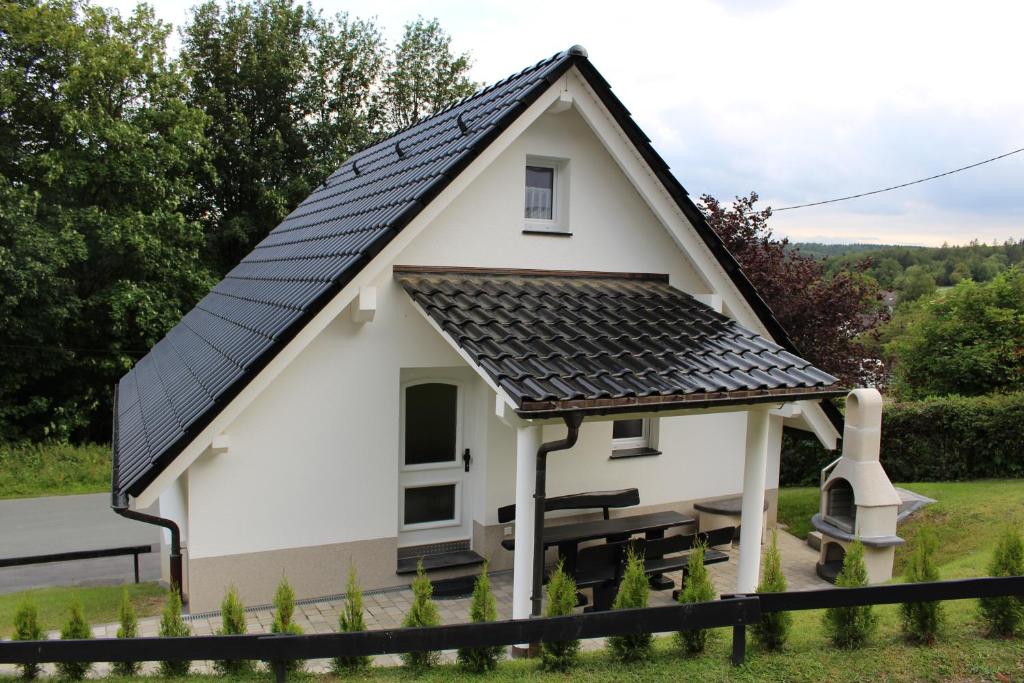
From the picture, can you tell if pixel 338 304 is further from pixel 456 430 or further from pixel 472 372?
pixel 456 430

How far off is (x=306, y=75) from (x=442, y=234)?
74.9 ft

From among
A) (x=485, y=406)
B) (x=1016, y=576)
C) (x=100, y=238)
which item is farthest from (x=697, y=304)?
(x=100, y=238)

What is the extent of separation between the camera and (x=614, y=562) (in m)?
7.40

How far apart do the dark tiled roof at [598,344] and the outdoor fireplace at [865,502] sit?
1971 millimetres

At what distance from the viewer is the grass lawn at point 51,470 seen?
1597cm

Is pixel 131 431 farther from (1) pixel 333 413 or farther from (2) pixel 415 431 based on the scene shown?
(2) pixel 415 431

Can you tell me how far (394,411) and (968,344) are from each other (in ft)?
61.8

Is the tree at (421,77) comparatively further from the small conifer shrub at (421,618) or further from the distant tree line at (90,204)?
the small conifer shrub at (421,618)

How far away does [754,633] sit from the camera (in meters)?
5.57

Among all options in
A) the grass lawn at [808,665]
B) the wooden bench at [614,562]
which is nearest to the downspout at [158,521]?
the grass lawn at [808,665]

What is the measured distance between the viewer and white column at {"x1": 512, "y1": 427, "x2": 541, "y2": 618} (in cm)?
619

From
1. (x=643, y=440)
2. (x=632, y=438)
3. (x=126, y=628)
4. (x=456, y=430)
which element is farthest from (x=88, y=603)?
(x=643, y=440)

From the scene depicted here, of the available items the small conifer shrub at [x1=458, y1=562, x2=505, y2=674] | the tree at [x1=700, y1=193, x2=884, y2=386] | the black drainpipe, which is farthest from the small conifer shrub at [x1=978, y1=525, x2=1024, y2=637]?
the tree at [x1=700, y1=193, x2=884, y2=386]

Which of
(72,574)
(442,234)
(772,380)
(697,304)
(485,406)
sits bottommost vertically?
(72,574)
